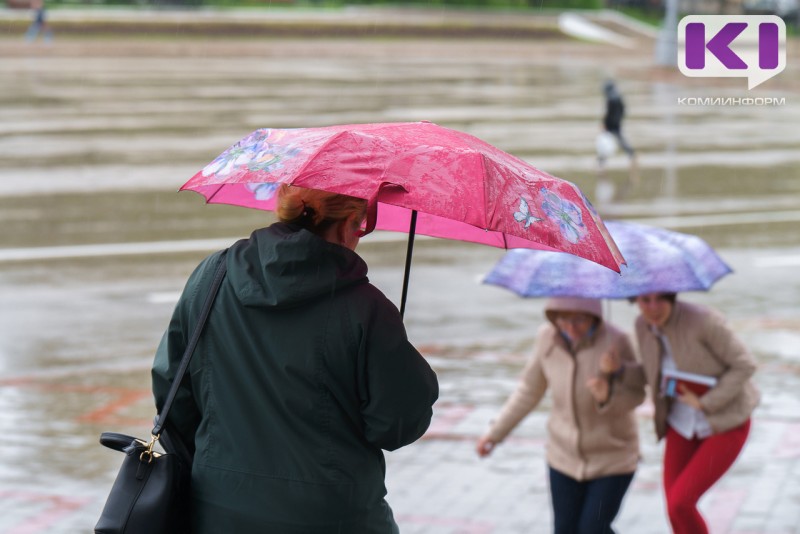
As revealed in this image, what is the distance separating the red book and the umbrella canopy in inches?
16.1

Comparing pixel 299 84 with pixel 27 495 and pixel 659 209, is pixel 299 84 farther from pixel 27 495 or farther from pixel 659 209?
pixel 27 495

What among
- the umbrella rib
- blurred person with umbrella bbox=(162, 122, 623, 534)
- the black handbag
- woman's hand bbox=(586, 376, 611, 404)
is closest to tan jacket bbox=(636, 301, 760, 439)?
woman's hand bbox=(586, 376, 611, 404)

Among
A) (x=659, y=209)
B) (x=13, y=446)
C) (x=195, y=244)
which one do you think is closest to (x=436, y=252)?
(x=195, y=244)

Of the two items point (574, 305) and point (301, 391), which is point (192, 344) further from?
point (574, 305)

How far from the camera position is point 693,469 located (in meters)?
5.31

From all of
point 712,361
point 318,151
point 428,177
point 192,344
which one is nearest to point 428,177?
point 428,177

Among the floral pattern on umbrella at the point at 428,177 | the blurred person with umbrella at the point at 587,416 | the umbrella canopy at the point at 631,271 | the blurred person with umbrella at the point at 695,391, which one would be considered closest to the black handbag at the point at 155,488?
the floral pattern on umbrella at the point at 428,177

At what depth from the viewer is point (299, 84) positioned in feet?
101

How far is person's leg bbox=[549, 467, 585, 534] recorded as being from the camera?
5266 millimetres

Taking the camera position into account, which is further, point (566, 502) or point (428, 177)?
point (566, 502)

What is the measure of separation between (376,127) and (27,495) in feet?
13.9

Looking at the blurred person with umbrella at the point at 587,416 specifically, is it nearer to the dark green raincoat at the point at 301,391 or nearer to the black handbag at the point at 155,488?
the dark green raincoat at the point at 301,391

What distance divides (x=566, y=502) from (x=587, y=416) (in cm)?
39

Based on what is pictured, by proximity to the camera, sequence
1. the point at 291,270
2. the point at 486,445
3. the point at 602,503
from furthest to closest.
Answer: the point at 486,445 → the point at 602,503 → the point at 291,270
